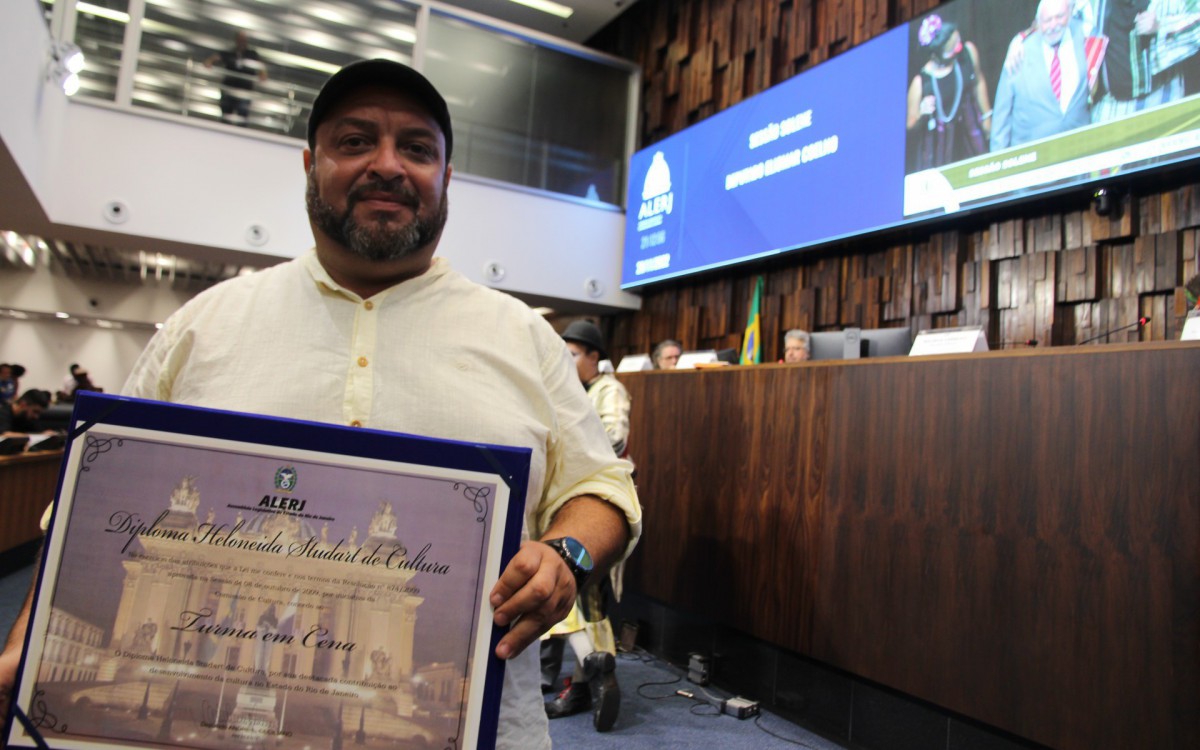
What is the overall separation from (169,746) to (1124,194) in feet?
13.3

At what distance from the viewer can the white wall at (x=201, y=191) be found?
17.2 feet

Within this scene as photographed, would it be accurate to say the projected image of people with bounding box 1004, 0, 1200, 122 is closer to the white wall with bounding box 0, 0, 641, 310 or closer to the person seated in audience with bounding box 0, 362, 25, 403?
the white wall with bounding box 0, 0, 641, 310

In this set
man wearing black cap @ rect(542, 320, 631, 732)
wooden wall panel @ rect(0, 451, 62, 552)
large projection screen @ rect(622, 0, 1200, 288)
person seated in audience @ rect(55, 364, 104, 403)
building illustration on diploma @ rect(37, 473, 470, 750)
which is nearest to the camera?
building illustration on diploma @ rect(37, 473, 470, 750)

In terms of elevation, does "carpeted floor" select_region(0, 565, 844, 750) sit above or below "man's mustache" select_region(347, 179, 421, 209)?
below

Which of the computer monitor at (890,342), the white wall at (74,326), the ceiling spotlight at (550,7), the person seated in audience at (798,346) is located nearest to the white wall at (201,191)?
the ceiling spotlight at (550,7)

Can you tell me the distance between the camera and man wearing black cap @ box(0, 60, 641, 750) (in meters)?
0.84

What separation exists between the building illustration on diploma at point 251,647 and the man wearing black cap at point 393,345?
184 millimetres

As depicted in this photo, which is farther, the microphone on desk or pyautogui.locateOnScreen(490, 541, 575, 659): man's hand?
the microphone on desk

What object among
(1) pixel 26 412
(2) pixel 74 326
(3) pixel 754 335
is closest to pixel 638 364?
(3) pixel 754 335

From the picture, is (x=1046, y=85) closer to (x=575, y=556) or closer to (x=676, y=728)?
(x=676, y=728)

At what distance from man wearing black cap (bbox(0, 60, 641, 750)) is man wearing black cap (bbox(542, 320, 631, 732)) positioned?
1523 mm

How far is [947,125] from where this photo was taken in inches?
155

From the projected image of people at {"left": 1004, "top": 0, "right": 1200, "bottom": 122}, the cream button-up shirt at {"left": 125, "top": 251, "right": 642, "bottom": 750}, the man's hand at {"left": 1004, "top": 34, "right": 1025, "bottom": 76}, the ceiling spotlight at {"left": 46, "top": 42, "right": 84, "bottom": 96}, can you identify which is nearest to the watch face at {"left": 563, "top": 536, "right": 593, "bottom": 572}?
the cream button-up shirt at {"left": 125, "top": 251, "right": 642, "bottom": 750}

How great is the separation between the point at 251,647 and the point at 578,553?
1.01 ft
